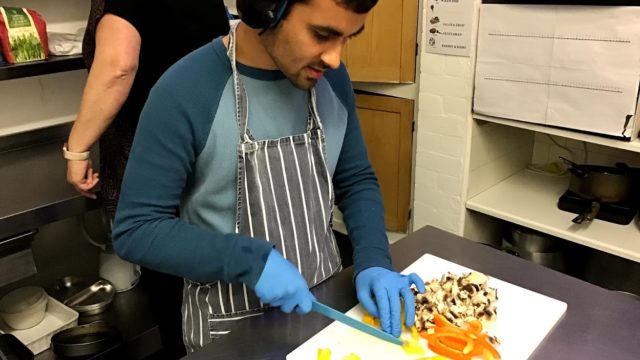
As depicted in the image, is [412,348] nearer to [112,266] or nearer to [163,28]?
[163,28]

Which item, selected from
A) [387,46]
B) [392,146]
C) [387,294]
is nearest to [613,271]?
[392,146]

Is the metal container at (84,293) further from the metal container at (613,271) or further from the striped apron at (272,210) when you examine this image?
the metal container at (613,271)

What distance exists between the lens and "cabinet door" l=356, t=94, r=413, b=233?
7.15 feet

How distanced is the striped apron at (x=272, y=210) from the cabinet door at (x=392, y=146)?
1.23m

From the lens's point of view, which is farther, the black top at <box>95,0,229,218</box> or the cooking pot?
the cooking pot

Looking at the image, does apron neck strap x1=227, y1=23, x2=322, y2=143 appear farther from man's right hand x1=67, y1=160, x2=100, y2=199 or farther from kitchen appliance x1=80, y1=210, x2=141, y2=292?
kitchen appliance x1=80, y1=210, x2=141, y2=292

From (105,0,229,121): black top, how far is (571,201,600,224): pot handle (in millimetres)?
1225

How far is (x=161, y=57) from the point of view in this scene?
4.53 feet

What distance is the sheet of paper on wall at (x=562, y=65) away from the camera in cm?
151

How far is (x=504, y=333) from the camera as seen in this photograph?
0.89 meters

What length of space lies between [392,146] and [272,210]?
140 cm

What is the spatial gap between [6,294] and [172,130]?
130cm

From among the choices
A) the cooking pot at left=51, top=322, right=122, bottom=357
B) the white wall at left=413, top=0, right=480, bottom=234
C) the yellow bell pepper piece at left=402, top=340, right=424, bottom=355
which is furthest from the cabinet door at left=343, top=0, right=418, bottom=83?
the yellow bell pepper piece at left=402, top=340, right=424, bottom=355

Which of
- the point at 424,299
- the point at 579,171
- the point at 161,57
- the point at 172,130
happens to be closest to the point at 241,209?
the point at 172,130
